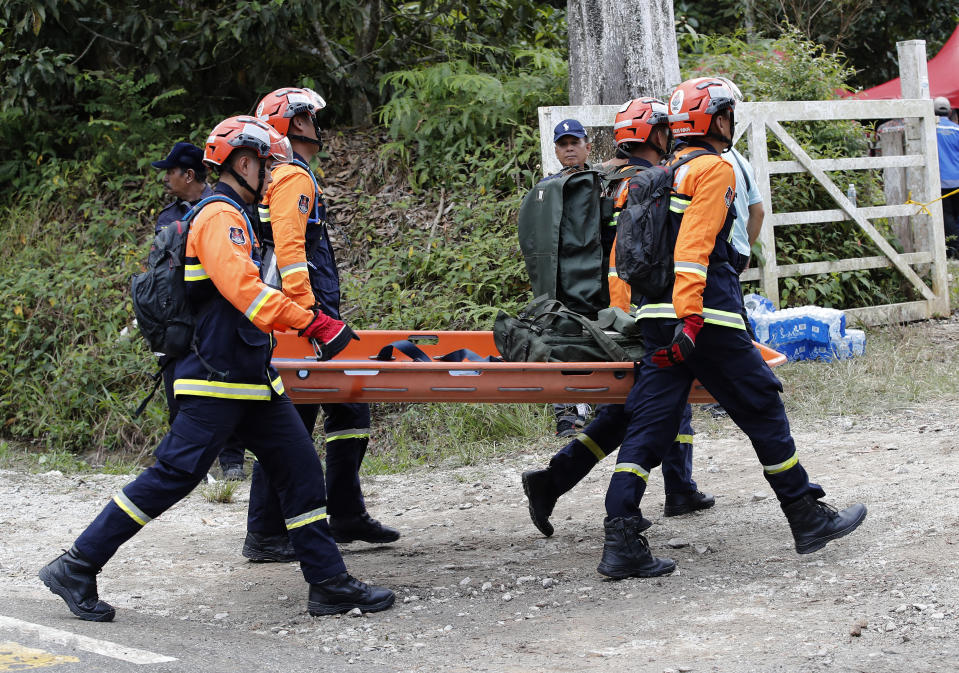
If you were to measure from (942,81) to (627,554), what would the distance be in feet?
42.9

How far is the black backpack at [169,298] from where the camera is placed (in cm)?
430

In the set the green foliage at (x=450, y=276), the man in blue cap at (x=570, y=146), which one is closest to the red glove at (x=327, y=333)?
the man in blue cap at (x=570, y=146)

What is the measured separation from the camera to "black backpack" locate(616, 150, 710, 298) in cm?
472

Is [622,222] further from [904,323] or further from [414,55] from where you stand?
[414,55]

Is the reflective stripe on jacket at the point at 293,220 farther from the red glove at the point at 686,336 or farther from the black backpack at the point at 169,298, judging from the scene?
the red glove at the point at 686,336

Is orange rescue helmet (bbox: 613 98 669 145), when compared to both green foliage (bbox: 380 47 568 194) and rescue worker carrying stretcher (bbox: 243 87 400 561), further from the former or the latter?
green foliage (bbox: 380 47 568 194)

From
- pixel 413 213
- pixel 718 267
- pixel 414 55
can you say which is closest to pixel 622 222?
pixel 718 267

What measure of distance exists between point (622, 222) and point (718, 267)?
46 cm

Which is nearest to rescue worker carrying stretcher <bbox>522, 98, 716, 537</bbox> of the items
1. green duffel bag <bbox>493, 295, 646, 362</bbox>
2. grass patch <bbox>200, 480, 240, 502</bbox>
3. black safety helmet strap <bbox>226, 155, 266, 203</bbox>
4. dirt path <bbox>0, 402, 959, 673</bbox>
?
dirt path <bbox>0, 402, 959, 673</bbox>

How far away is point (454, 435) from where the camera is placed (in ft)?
26.4

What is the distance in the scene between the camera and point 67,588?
4375mm

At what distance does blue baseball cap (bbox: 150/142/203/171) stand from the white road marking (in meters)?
2.89

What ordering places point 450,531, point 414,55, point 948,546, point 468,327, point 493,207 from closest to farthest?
point 948,546
point 450,531
point 468,327
point 493,207
point 414,55

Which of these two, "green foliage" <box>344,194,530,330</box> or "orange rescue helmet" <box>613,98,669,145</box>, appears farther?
"green foliage" <box>344,194,530,330</box>
